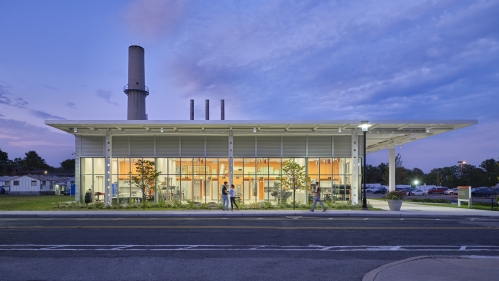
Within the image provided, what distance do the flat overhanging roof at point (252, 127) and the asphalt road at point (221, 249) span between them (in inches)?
366

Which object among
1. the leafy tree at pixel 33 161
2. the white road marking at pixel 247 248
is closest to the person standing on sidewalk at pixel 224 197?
the white road marking at pixel 247 248

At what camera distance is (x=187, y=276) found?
7148 millimetres

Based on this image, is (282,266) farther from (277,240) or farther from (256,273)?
(277,240)

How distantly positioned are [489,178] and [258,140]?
61494 mm

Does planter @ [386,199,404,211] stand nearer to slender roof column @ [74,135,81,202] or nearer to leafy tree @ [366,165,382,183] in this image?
slender roof column @ [74,135,81,202]

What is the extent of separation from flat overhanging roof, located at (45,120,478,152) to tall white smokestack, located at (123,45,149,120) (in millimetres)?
18524

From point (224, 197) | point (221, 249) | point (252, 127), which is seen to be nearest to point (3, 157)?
point (252, 127)

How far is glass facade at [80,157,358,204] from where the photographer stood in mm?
27969

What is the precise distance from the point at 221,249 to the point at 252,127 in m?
15.7

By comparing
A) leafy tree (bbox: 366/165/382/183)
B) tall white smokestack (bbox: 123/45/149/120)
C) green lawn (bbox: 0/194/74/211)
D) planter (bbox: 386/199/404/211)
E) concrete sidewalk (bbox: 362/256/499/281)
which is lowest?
leafy tree (bbox: 366/165/382/183)

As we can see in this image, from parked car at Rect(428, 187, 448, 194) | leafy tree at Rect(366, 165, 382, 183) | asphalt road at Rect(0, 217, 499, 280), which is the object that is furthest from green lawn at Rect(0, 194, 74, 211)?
leafy tree at Rect(366, 165, 382, 183)

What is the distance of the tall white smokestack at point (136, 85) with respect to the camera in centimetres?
4447

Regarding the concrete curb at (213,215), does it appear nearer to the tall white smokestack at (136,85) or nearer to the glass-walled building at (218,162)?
the glass-walled building at (218,162)

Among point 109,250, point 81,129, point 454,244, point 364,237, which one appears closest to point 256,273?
point 109,250
